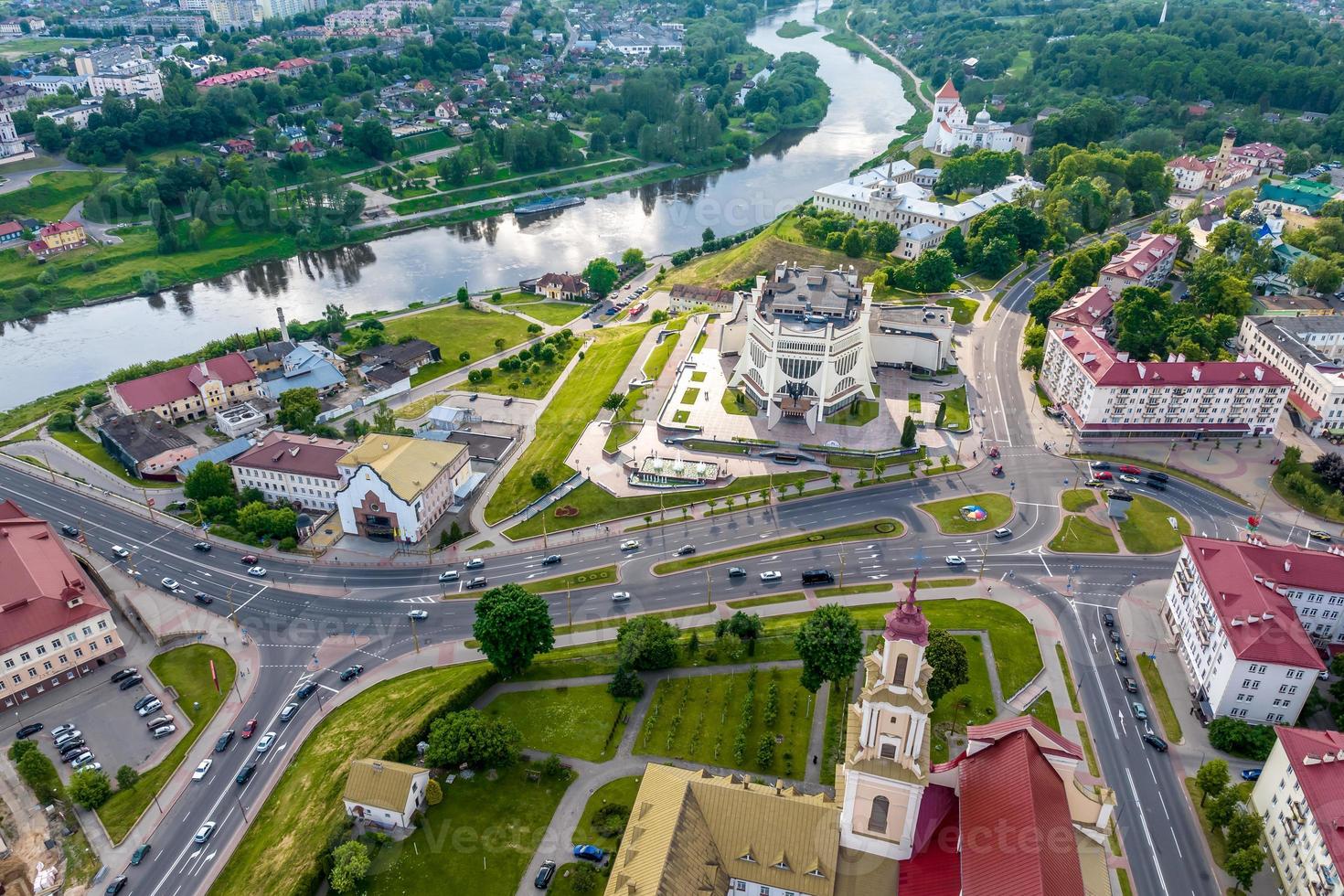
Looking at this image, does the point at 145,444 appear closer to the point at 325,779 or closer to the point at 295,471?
the point at 295,471

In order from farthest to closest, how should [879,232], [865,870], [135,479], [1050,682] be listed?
[879,232], [135,479], [1050,682], [865,870]

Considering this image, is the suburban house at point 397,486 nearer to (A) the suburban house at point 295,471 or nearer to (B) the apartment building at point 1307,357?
(A) the suburban house at point 295,471

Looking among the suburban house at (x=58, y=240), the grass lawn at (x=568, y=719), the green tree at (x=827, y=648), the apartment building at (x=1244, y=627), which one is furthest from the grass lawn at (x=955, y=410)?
the suburban house at (x=58, y=240)

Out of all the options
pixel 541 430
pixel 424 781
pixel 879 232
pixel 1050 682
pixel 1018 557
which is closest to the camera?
pixel 424 781

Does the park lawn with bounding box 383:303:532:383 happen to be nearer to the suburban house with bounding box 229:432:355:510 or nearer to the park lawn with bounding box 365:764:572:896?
the suburban house with bounding box 229:432:355:510

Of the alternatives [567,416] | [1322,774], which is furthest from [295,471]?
[1322,774]

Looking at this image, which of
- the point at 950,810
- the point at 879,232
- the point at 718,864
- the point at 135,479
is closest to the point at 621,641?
the point at 718,864

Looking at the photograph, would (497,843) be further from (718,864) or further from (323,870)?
(718,864)
